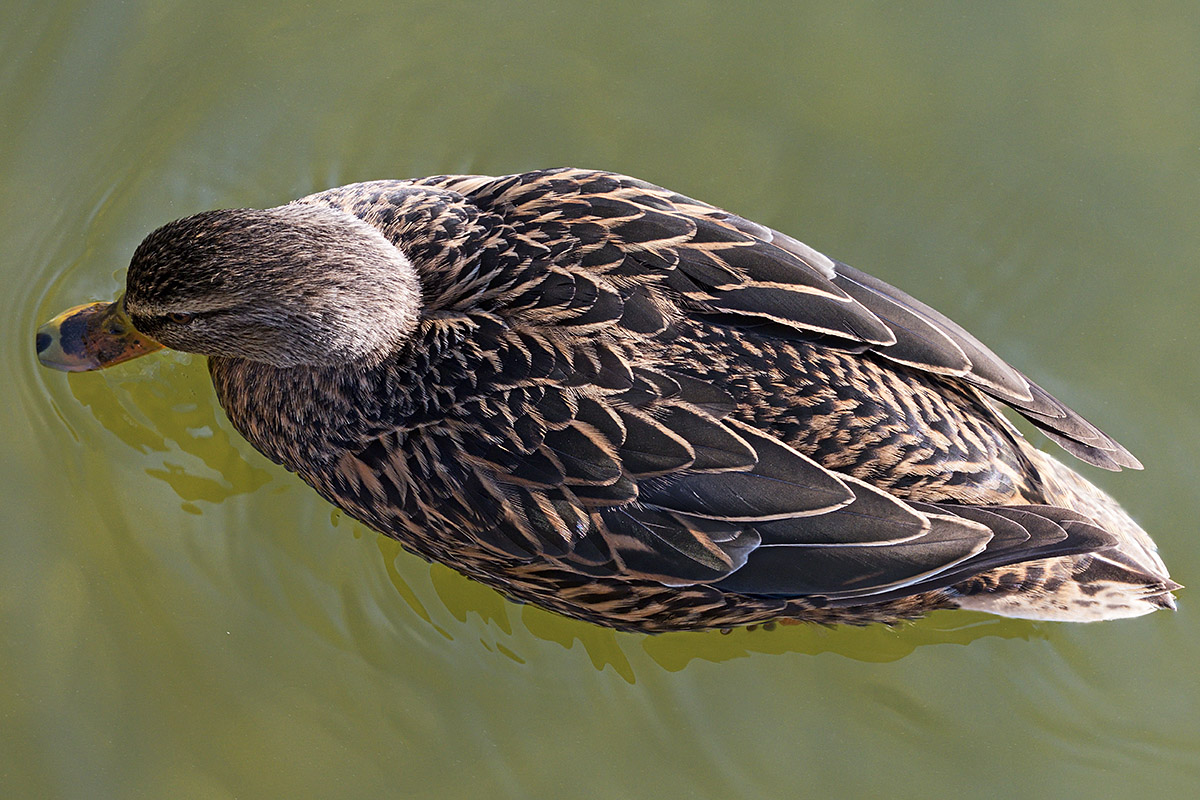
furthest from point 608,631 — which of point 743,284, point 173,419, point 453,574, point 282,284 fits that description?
point 173,419

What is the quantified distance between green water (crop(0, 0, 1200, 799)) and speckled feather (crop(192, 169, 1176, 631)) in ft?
2.45

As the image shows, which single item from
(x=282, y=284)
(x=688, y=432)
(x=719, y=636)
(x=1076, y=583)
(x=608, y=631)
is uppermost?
(x=688, y=432)

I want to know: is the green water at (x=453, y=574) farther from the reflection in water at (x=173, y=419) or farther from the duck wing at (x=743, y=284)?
the duck wing at (x=743, y=284)

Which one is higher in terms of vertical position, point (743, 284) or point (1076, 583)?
point (743, 284)

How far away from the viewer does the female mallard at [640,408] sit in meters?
3.38

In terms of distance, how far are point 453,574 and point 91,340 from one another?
1.78 m

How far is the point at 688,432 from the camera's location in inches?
133

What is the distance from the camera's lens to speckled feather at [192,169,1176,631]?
11.0 feet

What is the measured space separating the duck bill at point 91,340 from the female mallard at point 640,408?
0.98ft

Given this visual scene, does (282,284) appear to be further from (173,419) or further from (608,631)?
(608,631)

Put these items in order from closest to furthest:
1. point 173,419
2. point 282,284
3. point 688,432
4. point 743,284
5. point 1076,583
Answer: point 688,432, point 743,284, point 282,284, point 1076,583, point 173,419

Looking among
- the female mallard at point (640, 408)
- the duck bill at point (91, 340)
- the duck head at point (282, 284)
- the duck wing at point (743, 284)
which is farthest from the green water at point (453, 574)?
the duck wing at point (743, 284)

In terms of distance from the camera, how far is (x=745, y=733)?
15.0 ft

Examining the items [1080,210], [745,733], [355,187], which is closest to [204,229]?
[355,187]
